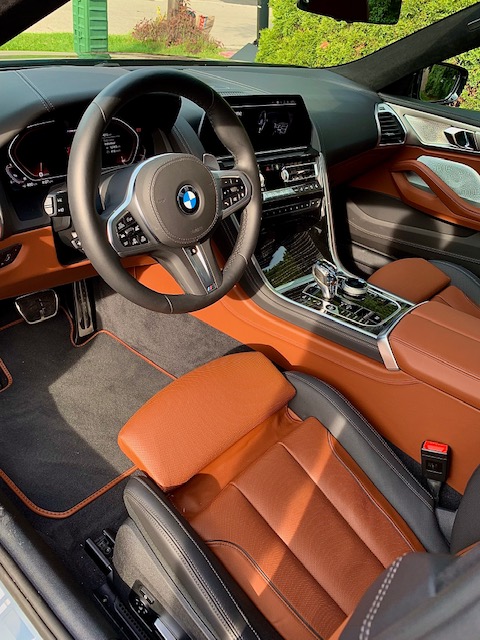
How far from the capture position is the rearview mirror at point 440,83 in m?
3.01

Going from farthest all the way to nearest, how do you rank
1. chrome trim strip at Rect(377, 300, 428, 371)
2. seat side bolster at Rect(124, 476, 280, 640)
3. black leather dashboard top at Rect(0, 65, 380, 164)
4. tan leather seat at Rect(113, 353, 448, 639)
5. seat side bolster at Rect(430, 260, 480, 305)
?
seat side bolster at Rect(430, 260, 480, 305) → chrome trim strip at Rect(377, 300, 428, 371) → black leather dashboard top at Rect(0, 65, 380, 164) → tan leather seat at Rect(113, 353, 448, 639) → seat side bolster at Rect(124, 476, 280, 640)

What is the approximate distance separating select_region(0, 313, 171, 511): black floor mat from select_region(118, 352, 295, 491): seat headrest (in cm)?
60

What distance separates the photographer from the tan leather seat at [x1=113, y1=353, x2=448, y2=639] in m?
1.31

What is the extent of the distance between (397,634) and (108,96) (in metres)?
1.17

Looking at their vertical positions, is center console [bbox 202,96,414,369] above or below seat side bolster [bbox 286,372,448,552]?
above

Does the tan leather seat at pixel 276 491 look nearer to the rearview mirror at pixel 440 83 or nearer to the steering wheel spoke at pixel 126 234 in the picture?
the steering wheel spoke at pixel 126 234

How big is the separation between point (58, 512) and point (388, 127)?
2.17 m

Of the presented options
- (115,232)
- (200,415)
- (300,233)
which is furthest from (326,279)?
(115,232)

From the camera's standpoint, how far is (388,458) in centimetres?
160

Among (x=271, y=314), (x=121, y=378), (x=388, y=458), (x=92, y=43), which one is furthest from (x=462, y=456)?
(x=92, y=43)

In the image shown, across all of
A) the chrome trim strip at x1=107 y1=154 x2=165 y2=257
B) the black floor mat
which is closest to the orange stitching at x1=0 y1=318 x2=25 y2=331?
the black floor mat

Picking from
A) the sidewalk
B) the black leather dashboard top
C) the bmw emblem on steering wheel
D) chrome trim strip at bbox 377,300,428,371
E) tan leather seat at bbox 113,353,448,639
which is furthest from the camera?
the sidewalk

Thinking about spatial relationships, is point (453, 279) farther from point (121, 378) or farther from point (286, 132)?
point (121, 378)

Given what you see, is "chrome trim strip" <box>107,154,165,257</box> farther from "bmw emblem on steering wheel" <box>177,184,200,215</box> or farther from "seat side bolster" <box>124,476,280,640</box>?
"seat side bolster" <box>124,476,280,640</box>
